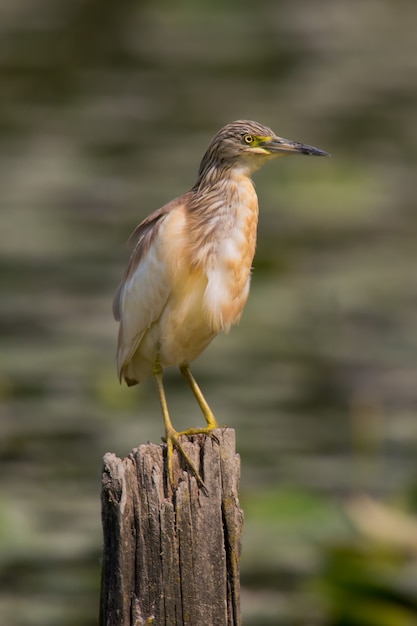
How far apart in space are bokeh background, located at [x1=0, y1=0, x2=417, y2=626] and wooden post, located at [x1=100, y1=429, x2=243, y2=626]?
1520 mm

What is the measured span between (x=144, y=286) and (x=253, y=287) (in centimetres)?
354

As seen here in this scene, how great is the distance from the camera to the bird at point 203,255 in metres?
3.32

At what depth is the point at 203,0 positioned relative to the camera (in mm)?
10031

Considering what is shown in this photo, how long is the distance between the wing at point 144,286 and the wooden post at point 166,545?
59 cm

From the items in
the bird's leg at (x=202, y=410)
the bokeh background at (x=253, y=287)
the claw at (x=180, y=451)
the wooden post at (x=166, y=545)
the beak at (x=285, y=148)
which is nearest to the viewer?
the wooden post at (x=166, y=545)

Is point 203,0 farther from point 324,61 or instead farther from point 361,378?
point 361,378

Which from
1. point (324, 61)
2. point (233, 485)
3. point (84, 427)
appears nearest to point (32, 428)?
point (84, 427)

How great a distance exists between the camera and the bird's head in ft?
10.9

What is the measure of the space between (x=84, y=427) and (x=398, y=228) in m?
2.64

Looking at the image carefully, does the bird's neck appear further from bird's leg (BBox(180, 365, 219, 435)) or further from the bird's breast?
bird's leg (BBox(180, 365, 219, 435))

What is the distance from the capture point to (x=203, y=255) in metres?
3.33

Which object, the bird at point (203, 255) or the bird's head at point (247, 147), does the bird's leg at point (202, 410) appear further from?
the bird's head at point (247, 147)

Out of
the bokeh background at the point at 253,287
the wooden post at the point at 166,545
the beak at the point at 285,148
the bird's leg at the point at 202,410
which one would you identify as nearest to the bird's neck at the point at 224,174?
the beak at the point at 285,148

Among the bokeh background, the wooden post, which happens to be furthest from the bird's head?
the bokeh background
